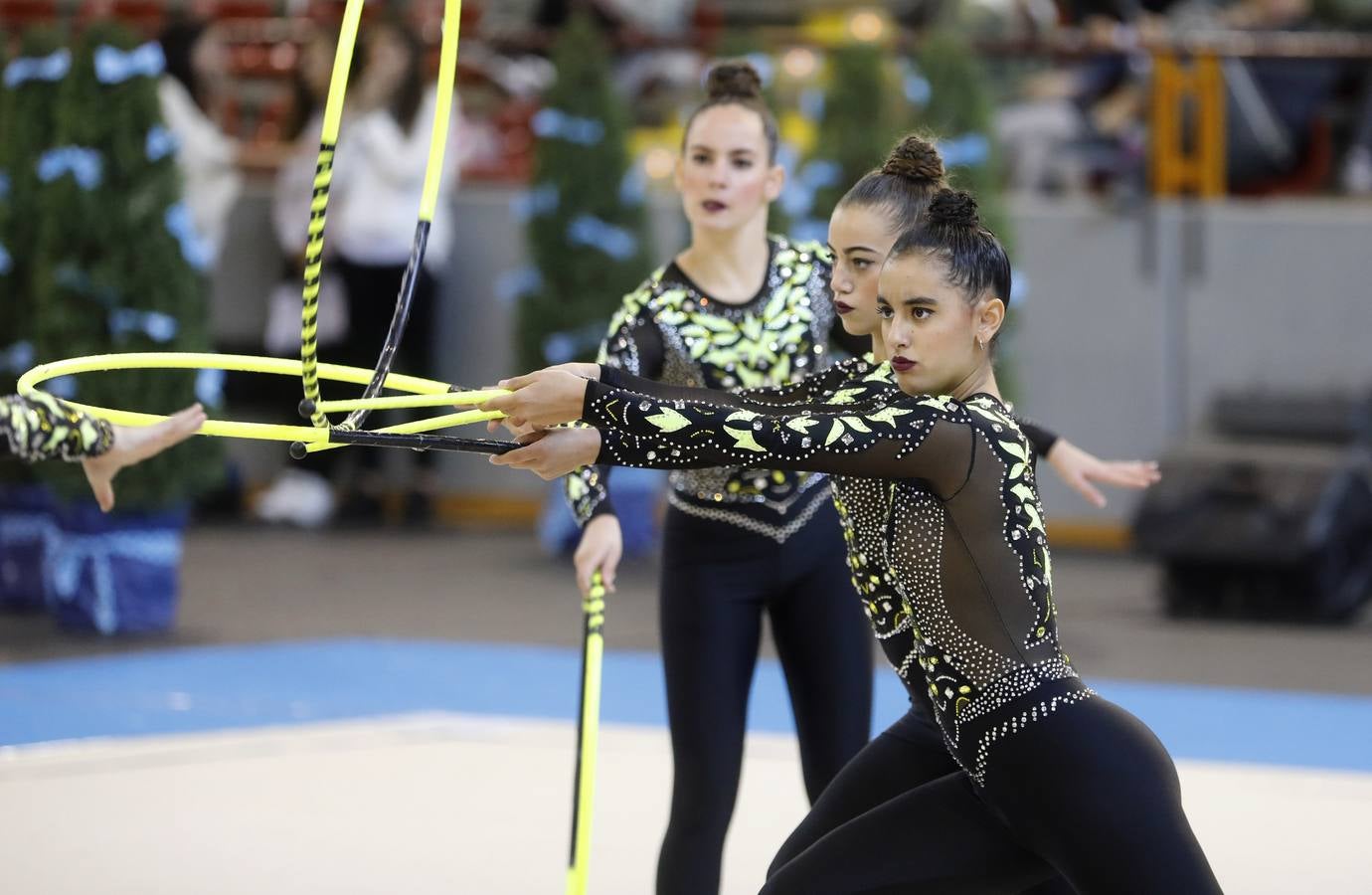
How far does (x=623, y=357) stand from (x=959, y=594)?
1.09 m

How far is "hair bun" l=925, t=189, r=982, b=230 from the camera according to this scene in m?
2.87

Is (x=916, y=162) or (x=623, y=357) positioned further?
(x=623, y=357)

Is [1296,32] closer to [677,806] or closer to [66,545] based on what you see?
[66,545]

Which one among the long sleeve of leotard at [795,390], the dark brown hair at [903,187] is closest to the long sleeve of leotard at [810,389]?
the long sleeve of leotard at [795,390]

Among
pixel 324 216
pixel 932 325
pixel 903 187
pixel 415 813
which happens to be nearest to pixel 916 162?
pixel 903 187

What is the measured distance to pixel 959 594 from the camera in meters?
2.80

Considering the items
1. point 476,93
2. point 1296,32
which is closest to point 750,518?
point 1296,32

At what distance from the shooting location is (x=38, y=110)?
7.11 meters

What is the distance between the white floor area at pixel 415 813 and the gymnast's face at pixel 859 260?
1.66 metres

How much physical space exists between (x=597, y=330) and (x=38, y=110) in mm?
2638

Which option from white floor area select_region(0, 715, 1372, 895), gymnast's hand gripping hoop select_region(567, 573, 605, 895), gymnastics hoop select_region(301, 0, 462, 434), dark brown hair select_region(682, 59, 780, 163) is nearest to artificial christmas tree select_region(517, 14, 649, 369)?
white floor area select_region(0, 715, 1372, 895)

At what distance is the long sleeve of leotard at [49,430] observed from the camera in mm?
2605

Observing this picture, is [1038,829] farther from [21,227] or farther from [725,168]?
[21,227]

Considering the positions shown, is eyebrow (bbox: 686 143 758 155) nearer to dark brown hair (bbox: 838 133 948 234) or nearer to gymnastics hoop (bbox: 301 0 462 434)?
dark brown hair (bbox: 838 133 948 234)
